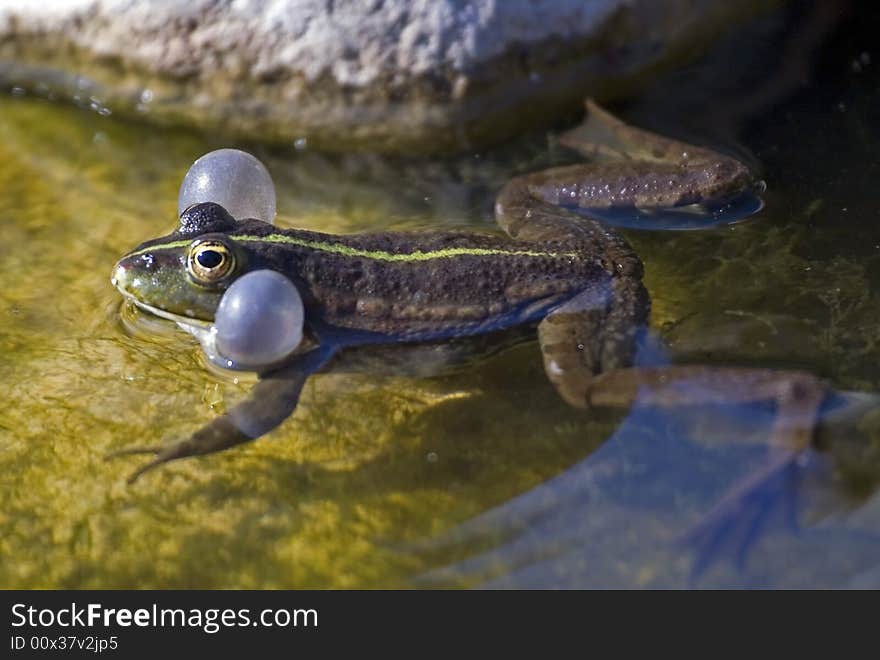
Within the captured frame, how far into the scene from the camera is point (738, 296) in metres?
5.02

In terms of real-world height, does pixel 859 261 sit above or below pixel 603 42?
below

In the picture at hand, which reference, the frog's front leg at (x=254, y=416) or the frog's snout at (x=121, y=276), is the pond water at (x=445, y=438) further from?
the frog's snout at (x=121, y=276)

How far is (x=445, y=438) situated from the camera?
4.45 metres

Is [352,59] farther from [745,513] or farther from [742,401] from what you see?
[745,513]

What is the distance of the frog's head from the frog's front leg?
449 mm

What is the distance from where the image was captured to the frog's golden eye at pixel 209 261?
445 cm

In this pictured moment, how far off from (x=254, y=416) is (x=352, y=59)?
109 inches

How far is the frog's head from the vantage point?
14.8ft

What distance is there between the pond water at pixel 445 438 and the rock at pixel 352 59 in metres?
0.67

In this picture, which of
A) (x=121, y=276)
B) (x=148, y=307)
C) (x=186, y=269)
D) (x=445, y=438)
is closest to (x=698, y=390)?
(x=445, y=438)

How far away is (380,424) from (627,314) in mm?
1248

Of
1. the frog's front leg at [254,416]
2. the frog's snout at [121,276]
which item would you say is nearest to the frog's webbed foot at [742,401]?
the frog's front leg at [254,416]

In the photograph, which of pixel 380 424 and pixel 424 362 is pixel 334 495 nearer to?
pixel 380 424
